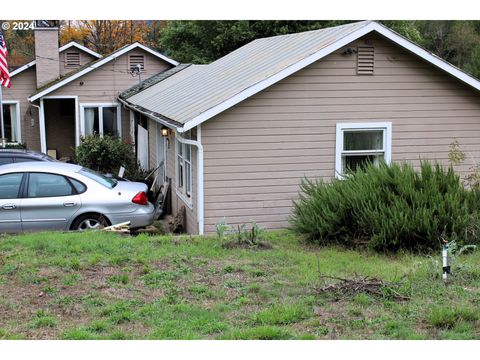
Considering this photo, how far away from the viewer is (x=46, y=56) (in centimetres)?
2411

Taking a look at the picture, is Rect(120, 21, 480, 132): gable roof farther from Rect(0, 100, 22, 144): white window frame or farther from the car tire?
Rect(0, 100, 22, 144): white window frame

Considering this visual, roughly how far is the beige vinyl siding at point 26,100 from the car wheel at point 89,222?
1502 cm

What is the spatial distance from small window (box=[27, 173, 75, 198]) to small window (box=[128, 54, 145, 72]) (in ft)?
40.3

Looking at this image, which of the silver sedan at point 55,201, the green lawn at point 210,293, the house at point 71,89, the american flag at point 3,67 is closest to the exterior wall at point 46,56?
the house at point 71,89

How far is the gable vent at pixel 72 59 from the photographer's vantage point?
25.9 m

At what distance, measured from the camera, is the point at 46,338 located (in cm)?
591

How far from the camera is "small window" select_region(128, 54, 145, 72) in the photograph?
77.3ft

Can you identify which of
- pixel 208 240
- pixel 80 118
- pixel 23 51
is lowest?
pixel 208 240

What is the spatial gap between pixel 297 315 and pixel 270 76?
649 centimetres

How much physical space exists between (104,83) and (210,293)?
17.3m

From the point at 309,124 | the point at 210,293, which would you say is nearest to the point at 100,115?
the point at 309,124

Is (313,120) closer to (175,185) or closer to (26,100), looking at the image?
(175,185)

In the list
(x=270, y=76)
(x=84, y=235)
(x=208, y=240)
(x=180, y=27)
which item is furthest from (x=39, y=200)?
(x=180, y=27)

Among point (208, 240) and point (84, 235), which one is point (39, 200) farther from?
point (208, 240)
